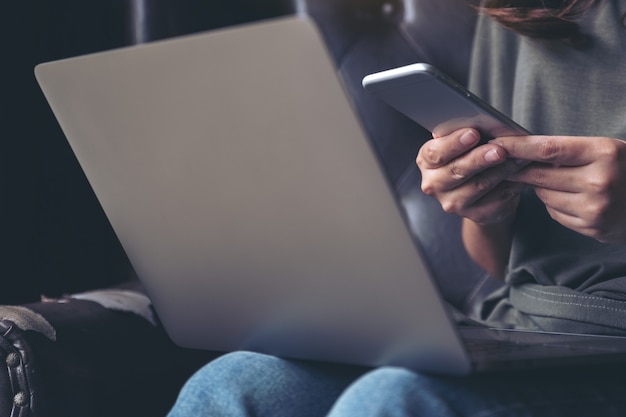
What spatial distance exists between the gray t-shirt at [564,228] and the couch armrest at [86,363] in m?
0.37

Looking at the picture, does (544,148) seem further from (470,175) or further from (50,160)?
(50,160)

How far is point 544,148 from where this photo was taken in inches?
21.0

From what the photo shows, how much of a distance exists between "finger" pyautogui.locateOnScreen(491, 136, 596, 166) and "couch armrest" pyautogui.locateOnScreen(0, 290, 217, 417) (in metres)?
0.44

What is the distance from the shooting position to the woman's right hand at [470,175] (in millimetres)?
545

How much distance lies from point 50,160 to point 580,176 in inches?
30.1

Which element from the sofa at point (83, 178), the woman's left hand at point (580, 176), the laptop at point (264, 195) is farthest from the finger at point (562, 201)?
the sofa at point (83, 178)

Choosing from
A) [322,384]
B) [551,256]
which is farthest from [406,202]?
[322,384]

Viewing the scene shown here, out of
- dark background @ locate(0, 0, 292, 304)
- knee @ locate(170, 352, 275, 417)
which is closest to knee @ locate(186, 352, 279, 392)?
knee @ locate(170, 352, 275, 417)

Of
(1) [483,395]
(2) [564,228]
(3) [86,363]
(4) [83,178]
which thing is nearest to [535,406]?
(1) [483,395]

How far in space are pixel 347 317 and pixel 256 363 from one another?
159 millimetres

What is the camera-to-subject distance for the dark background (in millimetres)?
985

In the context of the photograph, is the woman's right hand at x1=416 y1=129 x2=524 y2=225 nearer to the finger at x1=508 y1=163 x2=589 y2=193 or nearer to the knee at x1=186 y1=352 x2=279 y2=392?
the finger at x1=508 y1=163 x2=589 y2=193

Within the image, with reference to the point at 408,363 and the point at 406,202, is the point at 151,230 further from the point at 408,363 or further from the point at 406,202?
the point at 406,202

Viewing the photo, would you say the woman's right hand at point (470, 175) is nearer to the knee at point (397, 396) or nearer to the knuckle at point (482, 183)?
the knuckle at point (482, 183)
